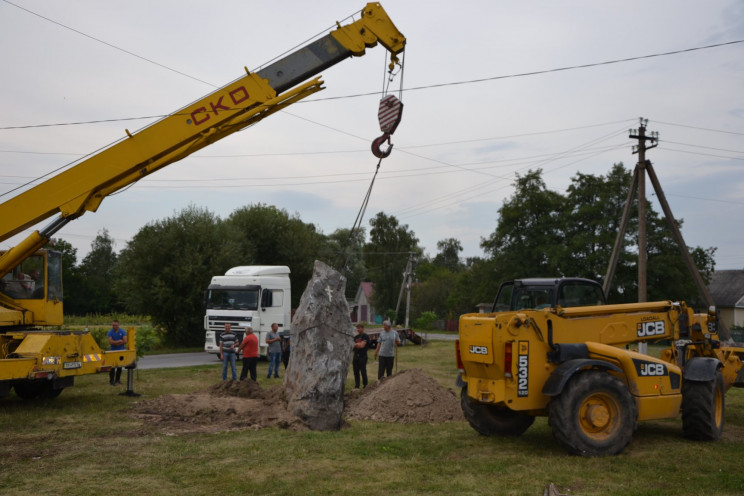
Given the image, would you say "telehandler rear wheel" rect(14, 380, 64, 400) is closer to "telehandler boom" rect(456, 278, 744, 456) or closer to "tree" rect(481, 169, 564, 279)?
"telehandler boom" rect(456, 278, 744, 456)

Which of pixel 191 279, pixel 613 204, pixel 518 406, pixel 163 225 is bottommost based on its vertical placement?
pixel 518 406

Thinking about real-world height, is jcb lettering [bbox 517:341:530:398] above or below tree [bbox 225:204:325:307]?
below

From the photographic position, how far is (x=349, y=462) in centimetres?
859

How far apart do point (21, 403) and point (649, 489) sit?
40.5 ft

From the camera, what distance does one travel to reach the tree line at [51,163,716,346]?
105 feet

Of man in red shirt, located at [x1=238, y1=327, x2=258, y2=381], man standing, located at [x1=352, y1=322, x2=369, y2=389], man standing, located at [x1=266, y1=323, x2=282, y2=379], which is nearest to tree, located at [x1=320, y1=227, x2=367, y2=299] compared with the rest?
man standing, located at [x1=266, y1=323, x2=282, y2=379]

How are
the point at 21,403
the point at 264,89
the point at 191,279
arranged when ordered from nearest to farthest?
the point at 264,89
the point at 21,403
the point at 191,279

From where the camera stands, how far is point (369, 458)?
8.84 meters

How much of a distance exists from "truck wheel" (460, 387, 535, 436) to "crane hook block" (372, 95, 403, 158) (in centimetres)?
439

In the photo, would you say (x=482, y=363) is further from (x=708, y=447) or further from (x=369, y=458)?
(x=708, y=447)

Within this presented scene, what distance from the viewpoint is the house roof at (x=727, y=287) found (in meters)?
56.9

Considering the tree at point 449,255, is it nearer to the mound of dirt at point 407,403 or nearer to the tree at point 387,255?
the tree at point 387,255

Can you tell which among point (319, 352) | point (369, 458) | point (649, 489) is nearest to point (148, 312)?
point (319, 352)

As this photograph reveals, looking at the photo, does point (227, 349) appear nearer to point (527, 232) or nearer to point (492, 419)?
point (492, 419)
